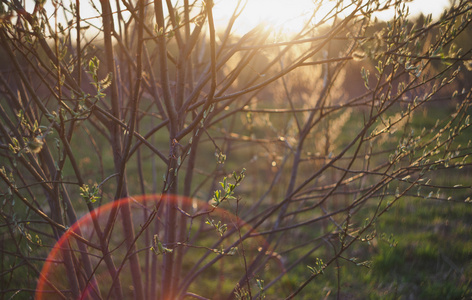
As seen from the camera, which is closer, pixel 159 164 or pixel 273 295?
pixel 273 295

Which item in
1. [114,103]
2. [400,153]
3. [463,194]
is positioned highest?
[114,103]

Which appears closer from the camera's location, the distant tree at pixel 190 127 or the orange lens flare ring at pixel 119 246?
the distant tree at pixel 190 127

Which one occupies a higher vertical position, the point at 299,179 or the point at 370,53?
the point at 370,53

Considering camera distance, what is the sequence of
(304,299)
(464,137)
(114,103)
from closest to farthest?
(114,103) < (304,299) < (464,137)

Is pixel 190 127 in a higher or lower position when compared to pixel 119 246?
higher

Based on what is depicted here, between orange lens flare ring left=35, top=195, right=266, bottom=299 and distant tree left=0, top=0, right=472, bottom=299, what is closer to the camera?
distant tree left=0, top=0, right=472, bottom=299

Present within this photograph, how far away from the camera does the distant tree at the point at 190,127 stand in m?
1.33

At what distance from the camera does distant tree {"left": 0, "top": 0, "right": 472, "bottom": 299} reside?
1.33 meters

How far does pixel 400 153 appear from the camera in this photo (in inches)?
65.0

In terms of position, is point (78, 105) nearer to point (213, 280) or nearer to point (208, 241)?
point (213, 280)

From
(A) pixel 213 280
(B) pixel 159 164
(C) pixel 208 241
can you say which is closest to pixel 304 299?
(A) pixel 213 280

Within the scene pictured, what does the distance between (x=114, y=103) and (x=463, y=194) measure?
403 centimetres

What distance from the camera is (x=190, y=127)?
151cm

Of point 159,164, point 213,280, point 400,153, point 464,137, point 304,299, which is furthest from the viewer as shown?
point 159,164
